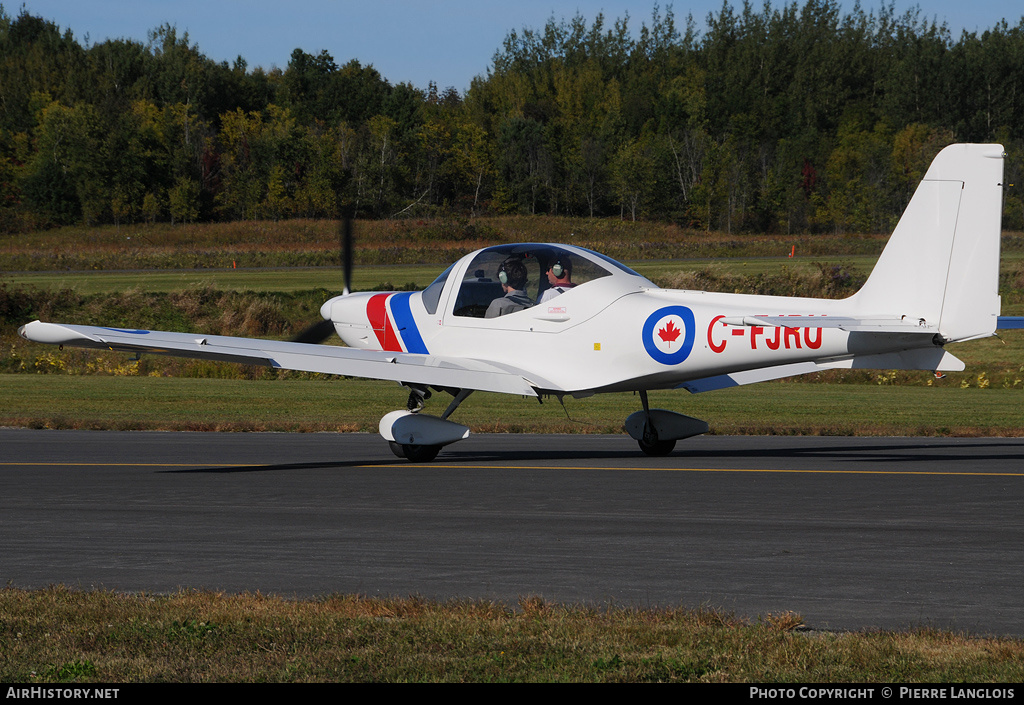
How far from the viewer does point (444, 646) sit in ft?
19.3

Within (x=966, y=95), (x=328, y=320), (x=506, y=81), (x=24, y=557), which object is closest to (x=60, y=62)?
(x=506, y=81)

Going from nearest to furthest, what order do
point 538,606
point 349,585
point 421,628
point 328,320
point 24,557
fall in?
point 421,628 < point 538,606 < point 349,585 < point 24,557 < point 328,320

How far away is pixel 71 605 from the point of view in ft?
22.0

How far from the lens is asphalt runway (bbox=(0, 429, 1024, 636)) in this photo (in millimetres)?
7422

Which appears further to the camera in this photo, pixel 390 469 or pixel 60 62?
pixel 60 62

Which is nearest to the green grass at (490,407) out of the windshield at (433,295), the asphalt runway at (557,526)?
the asphalt runway at (557,526)

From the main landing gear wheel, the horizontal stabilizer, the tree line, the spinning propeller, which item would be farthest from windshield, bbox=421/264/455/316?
the tree line

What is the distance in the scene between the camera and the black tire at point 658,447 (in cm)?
1560

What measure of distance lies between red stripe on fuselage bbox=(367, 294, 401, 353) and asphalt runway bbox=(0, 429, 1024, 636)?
1.56m

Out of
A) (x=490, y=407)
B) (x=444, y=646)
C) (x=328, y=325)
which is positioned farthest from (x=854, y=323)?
(x=490, y=407)

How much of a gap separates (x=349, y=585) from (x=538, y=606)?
5.16 ft

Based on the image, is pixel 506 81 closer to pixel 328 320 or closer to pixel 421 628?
pixel 328 320

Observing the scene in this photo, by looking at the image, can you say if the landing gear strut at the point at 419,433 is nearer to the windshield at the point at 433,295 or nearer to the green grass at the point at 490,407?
the windshield at the point at 433,295

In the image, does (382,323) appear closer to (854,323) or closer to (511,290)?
(511,290)
